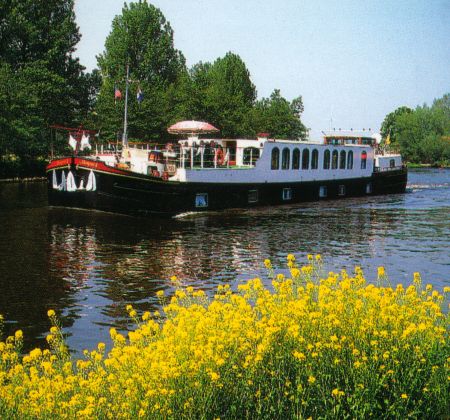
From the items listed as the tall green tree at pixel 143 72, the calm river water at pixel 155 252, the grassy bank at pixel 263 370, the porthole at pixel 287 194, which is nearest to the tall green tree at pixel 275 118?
the tall green tree at pixel 143 72

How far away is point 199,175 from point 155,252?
40.3ft

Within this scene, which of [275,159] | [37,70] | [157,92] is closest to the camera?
[275,159]

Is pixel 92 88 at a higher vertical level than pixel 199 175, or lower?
higher

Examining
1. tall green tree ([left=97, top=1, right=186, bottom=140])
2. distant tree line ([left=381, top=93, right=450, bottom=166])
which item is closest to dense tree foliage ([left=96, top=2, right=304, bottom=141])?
tall green tree ([left=97, top=1, right=186, bottom=140])

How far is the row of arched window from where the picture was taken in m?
39.2

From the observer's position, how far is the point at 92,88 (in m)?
76.2

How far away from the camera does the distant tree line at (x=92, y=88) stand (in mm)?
58156

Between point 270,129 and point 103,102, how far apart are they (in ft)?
99.4

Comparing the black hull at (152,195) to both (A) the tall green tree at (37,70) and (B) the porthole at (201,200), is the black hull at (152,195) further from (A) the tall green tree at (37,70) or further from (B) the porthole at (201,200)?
(A) the tall green tree at (37,70)

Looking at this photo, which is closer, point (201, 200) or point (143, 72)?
point (201, 200)

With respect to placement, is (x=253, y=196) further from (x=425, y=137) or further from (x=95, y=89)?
(x=425, y=137)

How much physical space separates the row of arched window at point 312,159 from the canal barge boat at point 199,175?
0.22ft

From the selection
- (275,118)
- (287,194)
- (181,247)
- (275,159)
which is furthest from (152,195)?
(275,118)

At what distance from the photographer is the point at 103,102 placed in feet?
218
